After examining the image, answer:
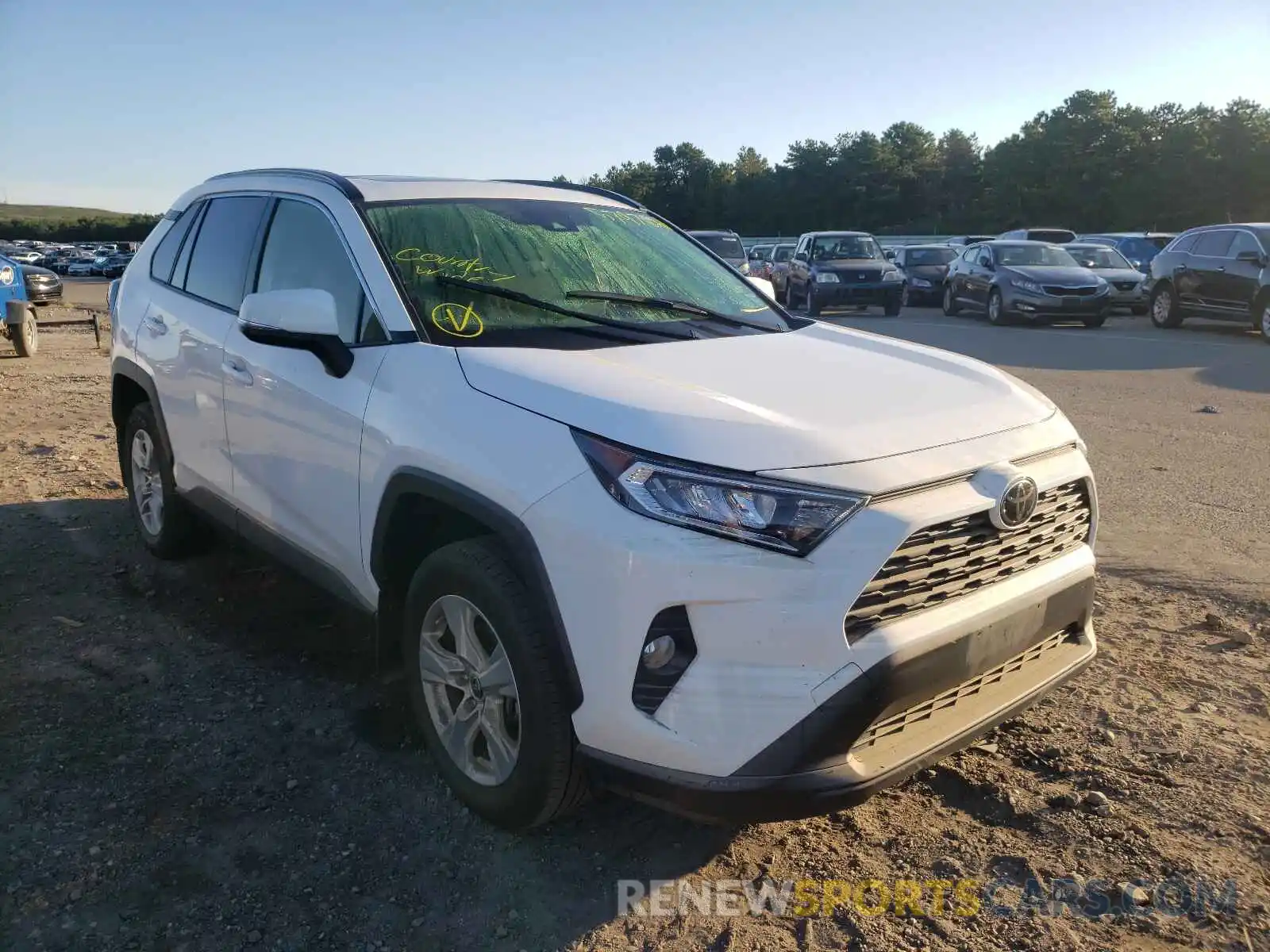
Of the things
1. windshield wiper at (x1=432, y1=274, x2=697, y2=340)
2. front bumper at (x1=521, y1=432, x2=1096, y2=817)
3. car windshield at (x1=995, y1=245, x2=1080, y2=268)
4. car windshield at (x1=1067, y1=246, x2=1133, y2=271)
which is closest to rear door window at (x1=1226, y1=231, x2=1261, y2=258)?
car windshield at (x1=995, y1=245, x2=1080, y2=268)

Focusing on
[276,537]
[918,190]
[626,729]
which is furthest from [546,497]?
[918,190]

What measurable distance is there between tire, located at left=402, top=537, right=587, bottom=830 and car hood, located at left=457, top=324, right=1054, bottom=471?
0.48 m

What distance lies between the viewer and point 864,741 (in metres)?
2.42

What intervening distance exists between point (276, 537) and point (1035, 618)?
2.65m

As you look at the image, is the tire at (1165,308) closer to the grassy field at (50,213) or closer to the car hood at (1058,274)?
the car hood at (1058,274)

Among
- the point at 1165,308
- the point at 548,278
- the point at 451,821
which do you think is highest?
the point at 548,278

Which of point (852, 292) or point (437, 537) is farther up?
point (437, 537)

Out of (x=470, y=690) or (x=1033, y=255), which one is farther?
(x=1033, y=255)

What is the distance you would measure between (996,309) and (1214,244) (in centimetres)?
367

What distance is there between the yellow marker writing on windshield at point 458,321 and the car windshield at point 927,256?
2356 cm

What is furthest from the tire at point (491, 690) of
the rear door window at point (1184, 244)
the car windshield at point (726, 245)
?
the car windshield at point (726, 245)

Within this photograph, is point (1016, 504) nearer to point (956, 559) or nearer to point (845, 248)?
point (956, 559)

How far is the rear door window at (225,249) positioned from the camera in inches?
164

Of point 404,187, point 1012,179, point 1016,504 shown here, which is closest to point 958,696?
point 1016,504
